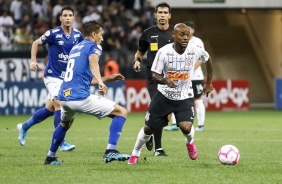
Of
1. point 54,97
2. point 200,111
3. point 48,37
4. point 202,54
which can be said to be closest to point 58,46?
point 48,37

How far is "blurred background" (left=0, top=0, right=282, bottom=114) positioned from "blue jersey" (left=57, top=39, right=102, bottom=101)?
13.2m

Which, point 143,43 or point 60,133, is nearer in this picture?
point 60,133

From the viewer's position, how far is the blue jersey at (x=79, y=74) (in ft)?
34.6

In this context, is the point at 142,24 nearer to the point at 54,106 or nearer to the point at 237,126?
the point at 237,126

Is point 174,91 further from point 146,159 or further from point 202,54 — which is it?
point 146,159

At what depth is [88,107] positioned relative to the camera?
10602 mm

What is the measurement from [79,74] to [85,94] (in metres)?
0.27

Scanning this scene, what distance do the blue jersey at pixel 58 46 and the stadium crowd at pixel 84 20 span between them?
40.5ft

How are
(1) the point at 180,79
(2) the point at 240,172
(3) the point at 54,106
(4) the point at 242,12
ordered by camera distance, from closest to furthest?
(2) the point at 240,172 < (1) the point at 180,79 < (3) the point at 54,106 < (4) the point at 242,12

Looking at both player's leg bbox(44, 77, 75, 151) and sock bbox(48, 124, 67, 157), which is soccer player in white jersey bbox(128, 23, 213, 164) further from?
player's leg bbox(44, 77, 75, 151)

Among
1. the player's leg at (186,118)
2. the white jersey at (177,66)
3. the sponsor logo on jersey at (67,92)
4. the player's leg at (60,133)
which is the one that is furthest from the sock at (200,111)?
the sponsor logo on jersey at (67,92)

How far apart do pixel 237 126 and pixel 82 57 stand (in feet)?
31.4

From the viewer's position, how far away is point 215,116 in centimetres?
2378

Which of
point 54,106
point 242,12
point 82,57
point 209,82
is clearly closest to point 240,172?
point 209,82
